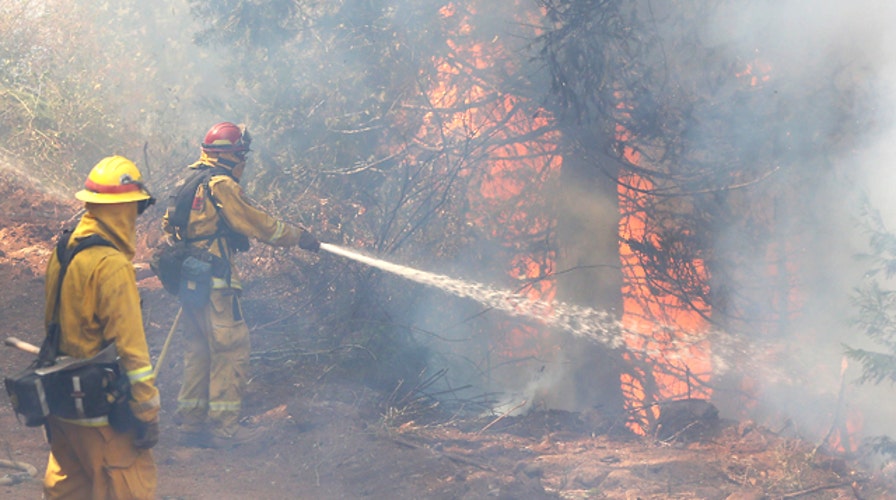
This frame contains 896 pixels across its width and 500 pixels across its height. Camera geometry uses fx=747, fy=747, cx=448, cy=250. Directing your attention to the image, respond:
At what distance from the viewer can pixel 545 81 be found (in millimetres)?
7719

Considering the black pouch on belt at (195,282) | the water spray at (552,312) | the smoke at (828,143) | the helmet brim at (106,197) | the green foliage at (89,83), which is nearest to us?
the helmet brim at (106,197)

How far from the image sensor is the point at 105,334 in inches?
122

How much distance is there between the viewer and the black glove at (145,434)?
3.17 metres

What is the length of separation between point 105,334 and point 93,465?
0.56 m

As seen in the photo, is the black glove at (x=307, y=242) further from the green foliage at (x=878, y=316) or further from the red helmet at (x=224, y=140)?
the green foliage at (x=878, y=316)

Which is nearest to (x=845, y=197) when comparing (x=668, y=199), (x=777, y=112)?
(x=777, y=112)

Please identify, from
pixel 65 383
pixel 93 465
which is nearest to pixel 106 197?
pixel 65 383

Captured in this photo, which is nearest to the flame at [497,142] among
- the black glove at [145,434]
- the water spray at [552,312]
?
the water spray at [552,312]

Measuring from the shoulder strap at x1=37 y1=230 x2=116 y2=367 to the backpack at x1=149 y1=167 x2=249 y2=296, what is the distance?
2089mm

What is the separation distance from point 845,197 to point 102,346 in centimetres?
681

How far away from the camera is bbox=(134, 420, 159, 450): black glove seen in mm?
3172

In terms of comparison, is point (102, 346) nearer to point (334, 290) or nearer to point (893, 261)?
point (334, 290)

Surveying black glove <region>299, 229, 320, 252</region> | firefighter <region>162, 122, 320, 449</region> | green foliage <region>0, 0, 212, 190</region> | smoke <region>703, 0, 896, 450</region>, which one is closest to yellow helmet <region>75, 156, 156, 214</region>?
firefighter <region>162, 122, 320, 449</region>

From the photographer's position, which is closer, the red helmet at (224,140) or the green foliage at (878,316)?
the green foliage at (878,316)
